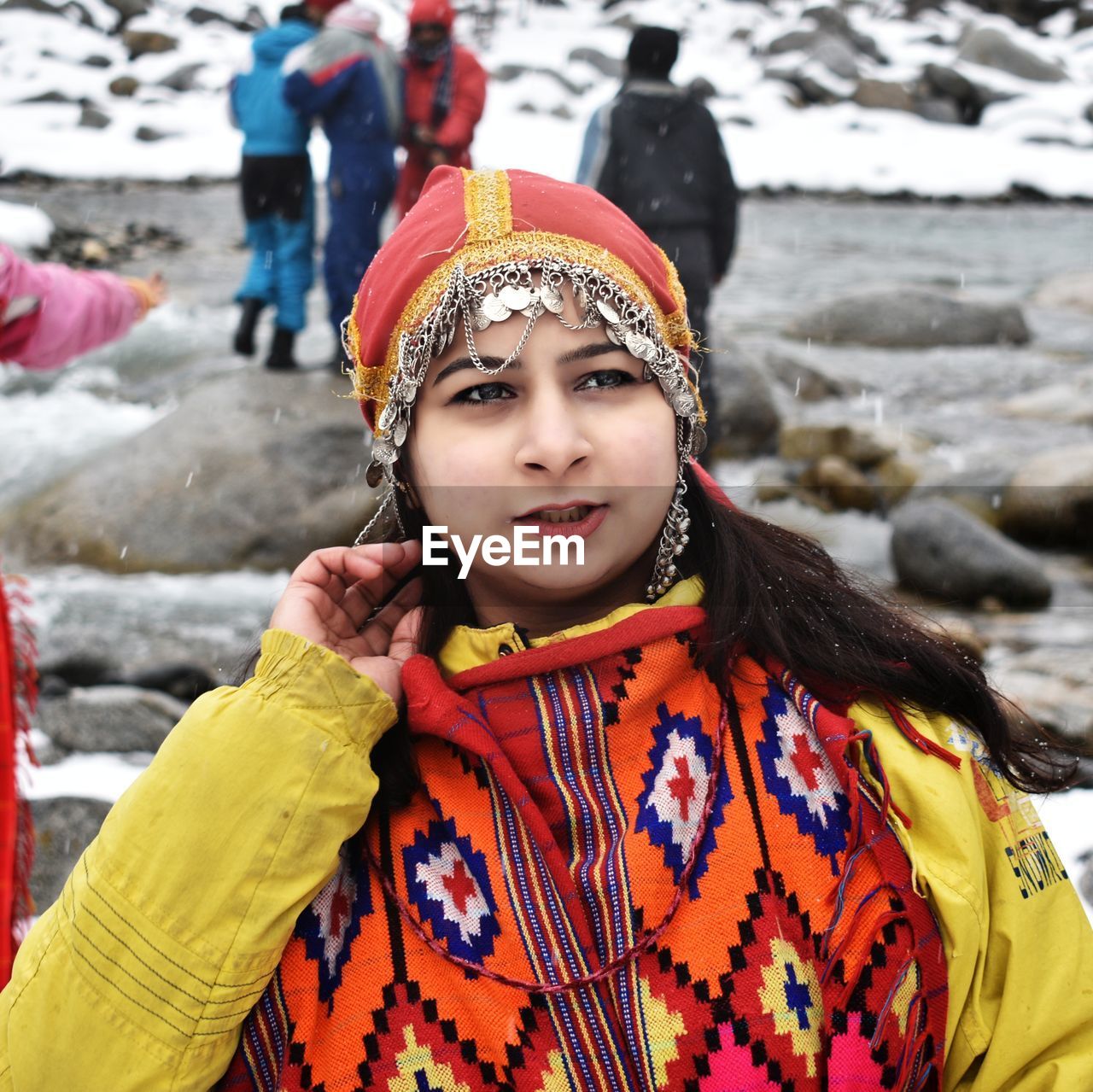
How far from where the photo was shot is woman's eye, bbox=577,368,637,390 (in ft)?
4.66

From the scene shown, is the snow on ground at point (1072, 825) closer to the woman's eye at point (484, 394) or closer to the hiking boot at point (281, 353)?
the woman's eye at point (484, 394)

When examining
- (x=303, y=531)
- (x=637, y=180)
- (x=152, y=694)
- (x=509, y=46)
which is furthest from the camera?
(x=509, y=46)

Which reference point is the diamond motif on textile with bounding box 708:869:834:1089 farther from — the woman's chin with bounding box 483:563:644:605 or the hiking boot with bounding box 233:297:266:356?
the hiking boot with bounding box 233:297:266:356

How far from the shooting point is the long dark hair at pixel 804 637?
144cm

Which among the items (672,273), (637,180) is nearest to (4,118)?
(637,180)

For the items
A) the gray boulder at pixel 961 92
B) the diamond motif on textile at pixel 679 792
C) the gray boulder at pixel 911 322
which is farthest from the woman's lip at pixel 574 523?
the gray boulder at pixel 961 92

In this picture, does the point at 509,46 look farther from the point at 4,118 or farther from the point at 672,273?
the point at 672,273

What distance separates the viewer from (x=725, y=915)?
4.26 ft

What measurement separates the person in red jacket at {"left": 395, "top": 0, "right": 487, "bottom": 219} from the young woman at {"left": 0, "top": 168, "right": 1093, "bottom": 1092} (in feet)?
15.8

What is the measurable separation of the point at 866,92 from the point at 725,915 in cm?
2486

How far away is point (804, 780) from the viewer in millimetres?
1360

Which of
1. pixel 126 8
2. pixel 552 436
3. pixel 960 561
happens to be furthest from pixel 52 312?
pixel 126 8

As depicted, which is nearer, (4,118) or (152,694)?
(152,694)

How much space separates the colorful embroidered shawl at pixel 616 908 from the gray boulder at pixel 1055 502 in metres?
5.24
